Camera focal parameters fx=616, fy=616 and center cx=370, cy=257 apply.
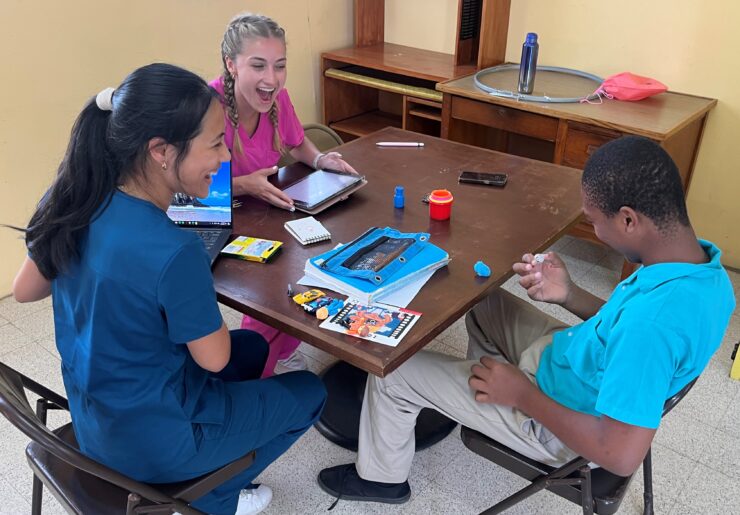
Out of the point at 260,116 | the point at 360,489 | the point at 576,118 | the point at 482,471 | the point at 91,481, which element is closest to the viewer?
the point at 91,481

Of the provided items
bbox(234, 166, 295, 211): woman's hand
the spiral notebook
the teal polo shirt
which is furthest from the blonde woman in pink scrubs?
the teal polo shirt

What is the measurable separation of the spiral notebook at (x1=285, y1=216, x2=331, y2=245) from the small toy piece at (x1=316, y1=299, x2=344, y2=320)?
11.8 inches

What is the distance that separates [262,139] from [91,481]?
48.9 inches

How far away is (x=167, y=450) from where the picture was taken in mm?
1224

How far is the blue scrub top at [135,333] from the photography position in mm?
1111

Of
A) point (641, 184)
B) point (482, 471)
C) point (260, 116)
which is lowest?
point (482, 471)

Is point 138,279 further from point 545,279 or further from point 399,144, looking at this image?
point 399,144

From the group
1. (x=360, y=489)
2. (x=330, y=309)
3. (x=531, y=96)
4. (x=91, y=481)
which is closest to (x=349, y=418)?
A: (x=360, y=489)

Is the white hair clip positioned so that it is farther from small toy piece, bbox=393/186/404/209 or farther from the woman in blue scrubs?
small toy piece, bbox=393/186/404/209

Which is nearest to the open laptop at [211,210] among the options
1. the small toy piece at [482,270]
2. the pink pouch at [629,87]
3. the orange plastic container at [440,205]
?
the orange plastic container at [440,205]

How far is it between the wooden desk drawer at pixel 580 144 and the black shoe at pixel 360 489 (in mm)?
1575

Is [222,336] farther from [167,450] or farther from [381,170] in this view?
[381,170]

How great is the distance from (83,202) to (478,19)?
268 cm

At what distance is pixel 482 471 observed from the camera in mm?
1889
